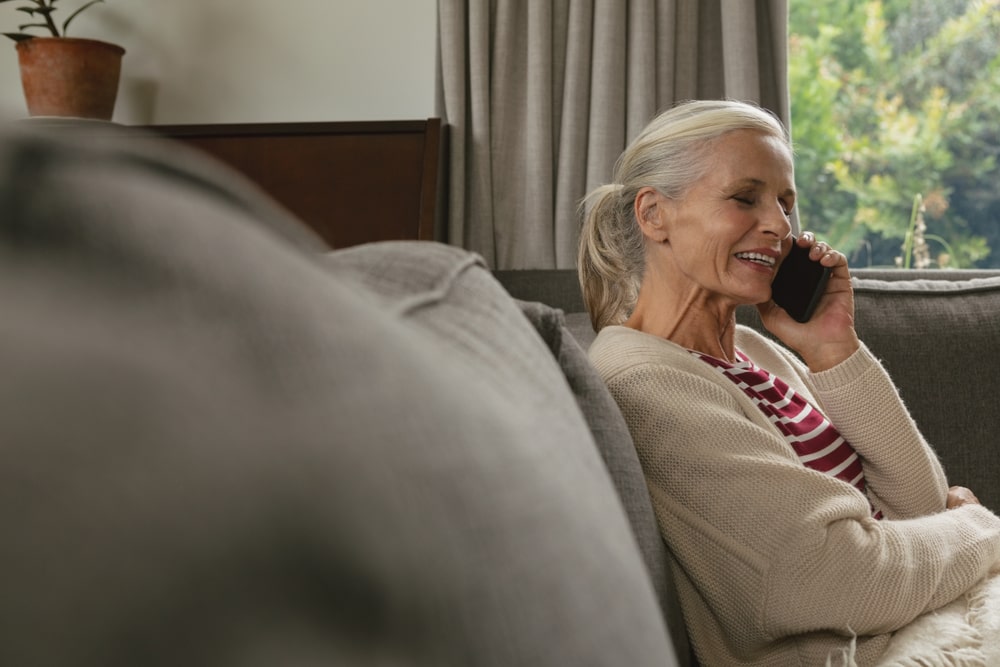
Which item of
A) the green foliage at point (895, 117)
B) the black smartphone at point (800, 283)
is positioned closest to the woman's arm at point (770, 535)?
the black smartphone at point (800, 283)

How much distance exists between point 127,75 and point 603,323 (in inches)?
78.0

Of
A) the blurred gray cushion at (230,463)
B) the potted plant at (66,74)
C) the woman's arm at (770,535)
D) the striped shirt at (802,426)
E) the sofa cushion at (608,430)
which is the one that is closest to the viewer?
the blurred gray cushion at (230,463)

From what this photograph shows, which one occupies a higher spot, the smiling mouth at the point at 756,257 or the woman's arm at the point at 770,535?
the smiling mouth at the point at 756,257

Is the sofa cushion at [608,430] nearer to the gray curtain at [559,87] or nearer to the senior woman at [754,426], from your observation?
the senior woman at [754,426]

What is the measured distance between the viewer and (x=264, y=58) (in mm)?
2955

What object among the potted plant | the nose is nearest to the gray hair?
the nose

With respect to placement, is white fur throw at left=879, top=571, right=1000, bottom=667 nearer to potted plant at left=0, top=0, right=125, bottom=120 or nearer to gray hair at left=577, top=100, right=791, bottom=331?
gray hair at left=577, top=100, right=791, bottom=331

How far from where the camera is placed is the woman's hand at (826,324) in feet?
5.19

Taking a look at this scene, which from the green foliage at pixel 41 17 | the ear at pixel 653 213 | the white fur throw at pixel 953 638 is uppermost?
the green foliage at pixel 41 17

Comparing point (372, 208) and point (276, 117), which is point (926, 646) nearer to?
point (372, 208)

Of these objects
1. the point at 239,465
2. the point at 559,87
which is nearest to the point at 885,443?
the point at 239,465

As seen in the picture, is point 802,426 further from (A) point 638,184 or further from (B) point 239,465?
(B) point 239,465

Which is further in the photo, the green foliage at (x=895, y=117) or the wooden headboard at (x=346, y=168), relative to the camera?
the green foliage at (x=895, y=117)

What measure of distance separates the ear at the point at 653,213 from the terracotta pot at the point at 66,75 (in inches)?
64.3
